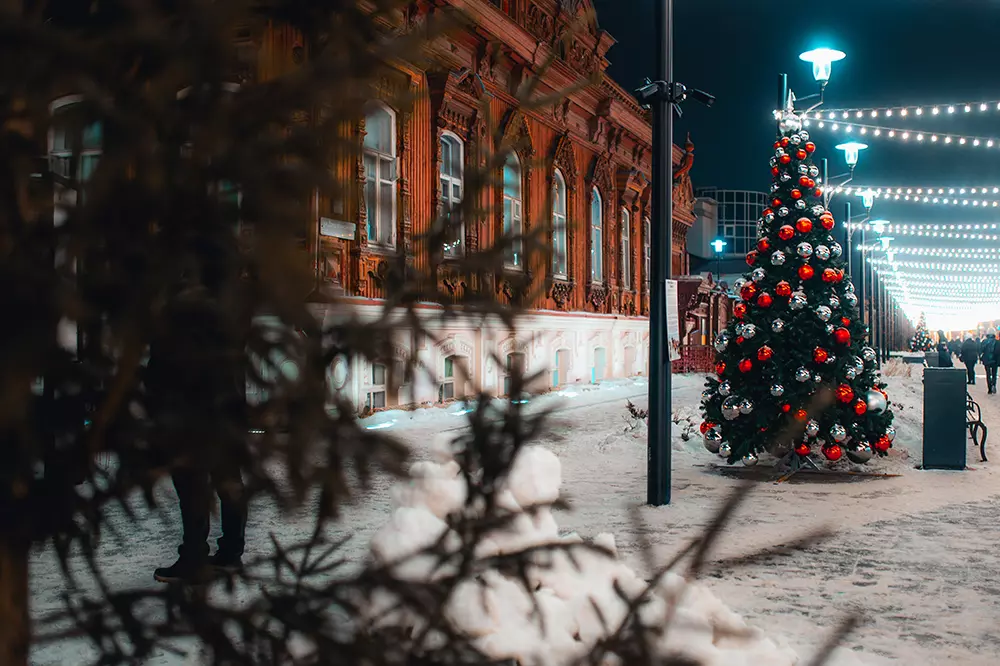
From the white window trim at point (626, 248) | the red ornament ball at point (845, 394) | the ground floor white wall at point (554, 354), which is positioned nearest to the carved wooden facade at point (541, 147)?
the white window trim at point (626, 248)

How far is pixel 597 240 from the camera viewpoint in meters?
23.8

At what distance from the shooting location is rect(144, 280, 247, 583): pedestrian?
3.42 feet

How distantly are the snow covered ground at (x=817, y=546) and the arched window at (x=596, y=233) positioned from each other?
40.9ft

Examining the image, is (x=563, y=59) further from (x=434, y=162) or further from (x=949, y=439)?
(x=949, y=439)

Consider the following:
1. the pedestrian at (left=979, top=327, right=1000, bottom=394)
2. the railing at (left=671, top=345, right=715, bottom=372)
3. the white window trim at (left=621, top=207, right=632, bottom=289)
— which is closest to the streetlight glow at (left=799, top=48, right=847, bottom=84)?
the white window trim at (left=621, top=207, right=632, bottom=289)

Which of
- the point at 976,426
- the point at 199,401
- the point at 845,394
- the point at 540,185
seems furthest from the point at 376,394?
the point at 199,401

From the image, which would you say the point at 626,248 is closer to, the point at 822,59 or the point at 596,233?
the point at 596,233

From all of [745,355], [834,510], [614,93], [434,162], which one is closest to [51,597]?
[834,510]

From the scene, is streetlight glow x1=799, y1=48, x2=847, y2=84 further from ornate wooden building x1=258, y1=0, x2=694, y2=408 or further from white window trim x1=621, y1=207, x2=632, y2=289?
white window trim x1=621, y1=207, x2=632, y2=289

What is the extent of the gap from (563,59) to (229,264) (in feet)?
67.7

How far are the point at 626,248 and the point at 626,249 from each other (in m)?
0.03

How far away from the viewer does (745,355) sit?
9891 mm

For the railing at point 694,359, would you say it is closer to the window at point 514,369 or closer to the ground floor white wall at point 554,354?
the ground floor white wall at point 554,354

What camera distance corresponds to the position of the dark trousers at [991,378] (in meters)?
26.5
